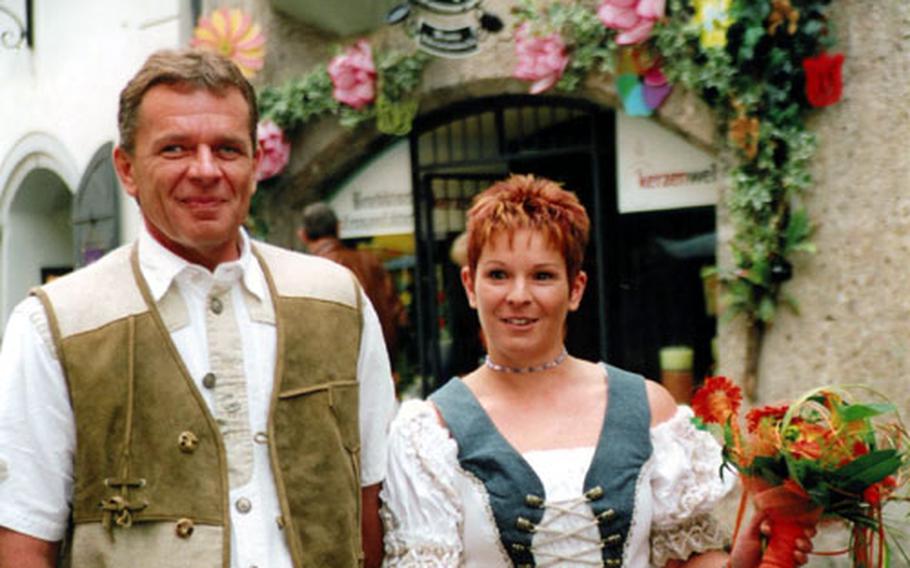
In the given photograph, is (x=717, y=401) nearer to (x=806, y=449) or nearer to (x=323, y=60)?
(x=806, y=449)

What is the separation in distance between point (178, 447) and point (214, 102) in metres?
0.61

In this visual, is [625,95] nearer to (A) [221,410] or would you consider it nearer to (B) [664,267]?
(B) [664,267]

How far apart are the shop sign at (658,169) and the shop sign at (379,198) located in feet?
4.88

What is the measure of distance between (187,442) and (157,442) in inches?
2.0

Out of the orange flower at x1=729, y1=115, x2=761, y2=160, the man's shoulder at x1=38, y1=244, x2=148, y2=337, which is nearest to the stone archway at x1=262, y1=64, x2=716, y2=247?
the orange flower at x1=729, y1=115, x2=761, y2=160

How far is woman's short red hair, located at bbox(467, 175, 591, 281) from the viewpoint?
2.71 meters

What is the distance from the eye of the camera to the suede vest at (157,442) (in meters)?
2.19

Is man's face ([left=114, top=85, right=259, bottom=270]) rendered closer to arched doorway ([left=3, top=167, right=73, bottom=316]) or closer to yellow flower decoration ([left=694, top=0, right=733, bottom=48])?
yellow flower decoration ([left=694, top=0, right=733, bottom=48])

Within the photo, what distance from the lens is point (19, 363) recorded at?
2.15 m

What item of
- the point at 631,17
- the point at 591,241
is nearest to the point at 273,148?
the point at 591,241

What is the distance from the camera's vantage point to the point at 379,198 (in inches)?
297

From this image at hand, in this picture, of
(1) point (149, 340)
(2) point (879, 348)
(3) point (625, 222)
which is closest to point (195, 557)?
(1) point (149, 340)

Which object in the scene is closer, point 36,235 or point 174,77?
point 174,77

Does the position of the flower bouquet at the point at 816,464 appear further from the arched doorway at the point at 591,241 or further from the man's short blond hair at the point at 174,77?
the arched doorway at the point at 591,241
